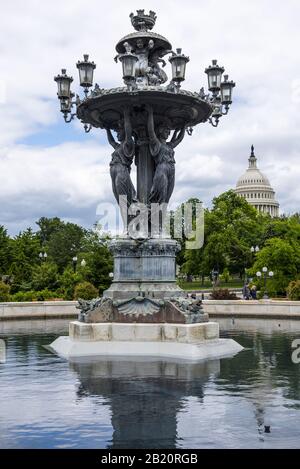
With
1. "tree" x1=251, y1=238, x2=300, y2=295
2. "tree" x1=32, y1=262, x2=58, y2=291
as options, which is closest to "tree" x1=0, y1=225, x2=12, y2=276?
"tree" x1=32, y1=262, x2=58, y2=291

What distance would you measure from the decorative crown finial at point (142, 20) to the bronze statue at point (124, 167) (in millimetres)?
3104

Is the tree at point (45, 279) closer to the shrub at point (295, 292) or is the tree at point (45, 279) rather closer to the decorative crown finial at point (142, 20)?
the shrub at point (295, 292)

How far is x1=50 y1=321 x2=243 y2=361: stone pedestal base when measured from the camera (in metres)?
14.3

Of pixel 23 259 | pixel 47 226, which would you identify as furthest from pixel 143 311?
pixel 47 226

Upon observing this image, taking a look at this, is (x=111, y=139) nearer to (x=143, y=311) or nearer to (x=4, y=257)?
(x=143, y=311)

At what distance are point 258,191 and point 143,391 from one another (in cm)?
14028

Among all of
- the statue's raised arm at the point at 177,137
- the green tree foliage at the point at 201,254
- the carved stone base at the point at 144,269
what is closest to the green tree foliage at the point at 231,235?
the green tree foliage at the point at 201,254

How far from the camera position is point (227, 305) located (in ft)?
101

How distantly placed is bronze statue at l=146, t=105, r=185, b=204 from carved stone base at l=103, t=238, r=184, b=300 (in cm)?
133

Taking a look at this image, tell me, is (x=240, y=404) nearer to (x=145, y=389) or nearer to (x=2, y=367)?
(x=145, y=389)

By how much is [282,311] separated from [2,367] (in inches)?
729

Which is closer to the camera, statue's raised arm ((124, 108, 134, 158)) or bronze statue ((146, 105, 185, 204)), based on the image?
statue's raised arm ((124, 108, 134, 158))

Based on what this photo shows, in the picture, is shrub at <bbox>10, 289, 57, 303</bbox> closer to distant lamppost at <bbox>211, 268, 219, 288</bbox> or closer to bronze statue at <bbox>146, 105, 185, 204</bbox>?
bronze statue at <bbox>146, 105, 185, 204</bbox>
